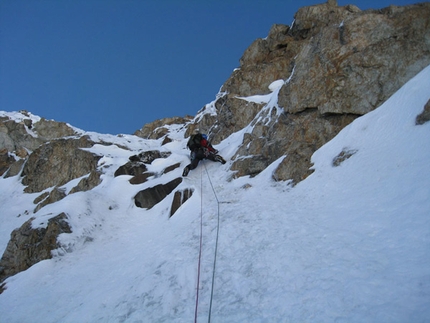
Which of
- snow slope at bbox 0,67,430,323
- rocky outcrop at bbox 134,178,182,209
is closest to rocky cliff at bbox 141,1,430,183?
snow slope at bbox 0,67,430,323

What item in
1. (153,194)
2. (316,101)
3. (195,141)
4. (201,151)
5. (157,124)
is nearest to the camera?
(316,101)

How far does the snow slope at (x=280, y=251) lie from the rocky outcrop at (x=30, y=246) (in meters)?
0.46

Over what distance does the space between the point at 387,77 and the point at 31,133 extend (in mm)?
55810

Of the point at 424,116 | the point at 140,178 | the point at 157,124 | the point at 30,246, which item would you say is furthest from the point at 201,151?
the point at 157,124

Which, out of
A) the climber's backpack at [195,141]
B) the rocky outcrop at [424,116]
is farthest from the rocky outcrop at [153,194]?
the rocky outcrop at [424,116]

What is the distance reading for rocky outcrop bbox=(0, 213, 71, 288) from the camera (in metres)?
11.8

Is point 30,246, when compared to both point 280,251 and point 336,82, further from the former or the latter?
point 336,82

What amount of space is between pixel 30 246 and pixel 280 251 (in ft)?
38.6

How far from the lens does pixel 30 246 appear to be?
39.8ft

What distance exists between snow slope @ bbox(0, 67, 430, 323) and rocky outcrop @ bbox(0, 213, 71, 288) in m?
0.46

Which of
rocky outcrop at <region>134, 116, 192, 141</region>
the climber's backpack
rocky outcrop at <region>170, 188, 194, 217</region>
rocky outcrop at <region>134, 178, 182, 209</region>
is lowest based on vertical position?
rocky outcrop at <region>170, 188, 194, 217</region>

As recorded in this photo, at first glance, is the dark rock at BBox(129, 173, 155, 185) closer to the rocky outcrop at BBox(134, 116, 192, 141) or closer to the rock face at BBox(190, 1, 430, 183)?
the rock face at BBox(190, 1, 430, 183)

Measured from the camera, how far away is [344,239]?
5.97 metres

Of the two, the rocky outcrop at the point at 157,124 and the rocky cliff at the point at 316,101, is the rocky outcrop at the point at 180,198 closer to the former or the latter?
the rocky cliff at the point at 316,101
